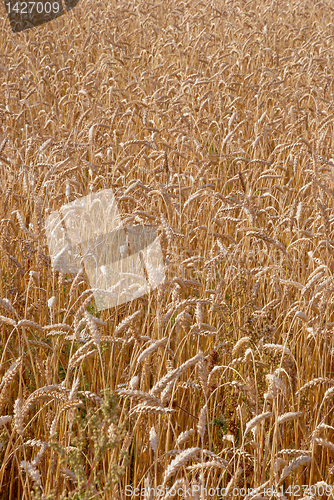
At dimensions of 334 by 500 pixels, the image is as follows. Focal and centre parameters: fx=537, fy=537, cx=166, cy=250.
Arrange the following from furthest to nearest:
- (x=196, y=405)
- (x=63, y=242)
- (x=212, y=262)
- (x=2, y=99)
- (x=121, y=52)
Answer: (x=121, y=52), (x=2, y=99), (x=63, y=242), (x=212, y=262), (x=196, y=405)

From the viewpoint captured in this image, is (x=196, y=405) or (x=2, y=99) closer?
(x=196, y=405)

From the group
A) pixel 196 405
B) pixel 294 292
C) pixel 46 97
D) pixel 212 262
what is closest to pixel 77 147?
pixel 212 262

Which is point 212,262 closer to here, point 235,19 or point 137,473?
point 137,473

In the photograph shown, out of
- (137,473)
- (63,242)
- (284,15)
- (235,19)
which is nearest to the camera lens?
(137,473)

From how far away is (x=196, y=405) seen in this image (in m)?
1.73

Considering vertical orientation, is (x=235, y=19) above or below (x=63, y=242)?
above

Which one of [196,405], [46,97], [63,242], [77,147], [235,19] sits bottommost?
[196,405]

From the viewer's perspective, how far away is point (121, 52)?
5.20 m

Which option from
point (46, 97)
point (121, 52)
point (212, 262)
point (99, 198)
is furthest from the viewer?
point (121, 52)

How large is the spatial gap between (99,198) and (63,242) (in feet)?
1.30

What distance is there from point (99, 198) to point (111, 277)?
1.80 ft

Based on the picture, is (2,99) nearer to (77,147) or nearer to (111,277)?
(77,147)

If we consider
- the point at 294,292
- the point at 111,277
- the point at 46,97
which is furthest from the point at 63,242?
the point at 46,97

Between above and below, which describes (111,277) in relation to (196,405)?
above
